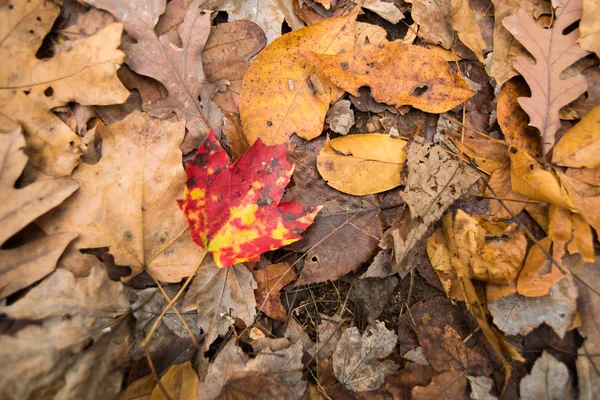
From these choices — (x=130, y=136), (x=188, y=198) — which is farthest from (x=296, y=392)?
(x=130, y=136)

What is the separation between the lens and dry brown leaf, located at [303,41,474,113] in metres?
1.79

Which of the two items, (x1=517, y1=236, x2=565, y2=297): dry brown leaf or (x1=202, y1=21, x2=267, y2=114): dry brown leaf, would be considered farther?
(x1=202, y1=21, x2=267, y2=114): dry brown leaf

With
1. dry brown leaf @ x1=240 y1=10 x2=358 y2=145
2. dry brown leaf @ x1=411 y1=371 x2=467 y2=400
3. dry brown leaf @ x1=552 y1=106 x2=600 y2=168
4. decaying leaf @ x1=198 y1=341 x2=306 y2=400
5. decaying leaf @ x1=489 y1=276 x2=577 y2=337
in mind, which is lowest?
dry brown leaf @ x1=411 y1=371 x2=467 y2=400

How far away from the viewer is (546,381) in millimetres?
1582

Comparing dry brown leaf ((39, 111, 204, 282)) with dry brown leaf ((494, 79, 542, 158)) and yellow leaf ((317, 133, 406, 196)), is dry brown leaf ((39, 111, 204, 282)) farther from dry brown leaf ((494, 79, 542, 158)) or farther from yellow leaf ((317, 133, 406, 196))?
dry brown leaf ((494, 79, 542, 158))

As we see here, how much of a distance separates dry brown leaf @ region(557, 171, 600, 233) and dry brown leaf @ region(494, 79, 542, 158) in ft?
0.61

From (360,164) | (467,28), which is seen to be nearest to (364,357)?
(360,164)

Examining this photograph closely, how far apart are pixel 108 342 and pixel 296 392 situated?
76cm

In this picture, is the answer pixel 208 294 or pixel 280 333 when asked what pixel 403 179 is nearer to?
pixel 280 333

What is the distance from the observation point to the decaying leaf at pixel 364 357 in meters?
1.65

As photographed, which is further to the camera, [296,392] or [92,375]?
[296,392]

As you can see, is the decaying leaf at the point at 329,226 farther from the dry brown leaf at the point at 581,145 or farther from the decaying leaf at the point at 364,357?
the dry brown leaf at the point at 581,145

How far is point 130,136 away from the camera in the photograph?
157 cm

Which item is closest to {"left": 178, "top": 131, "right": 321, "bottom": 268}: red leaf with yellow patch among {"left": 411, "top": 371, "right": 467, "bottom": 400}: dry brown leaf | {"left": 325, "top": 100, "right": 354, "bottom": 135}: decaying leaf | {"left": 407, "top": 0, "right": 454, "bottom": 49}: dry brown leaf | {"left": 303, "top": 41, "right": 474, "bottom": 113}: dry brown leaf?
{"left": 325, "top": 100, "right": 354, "bottom": 135}: decaying leaf
